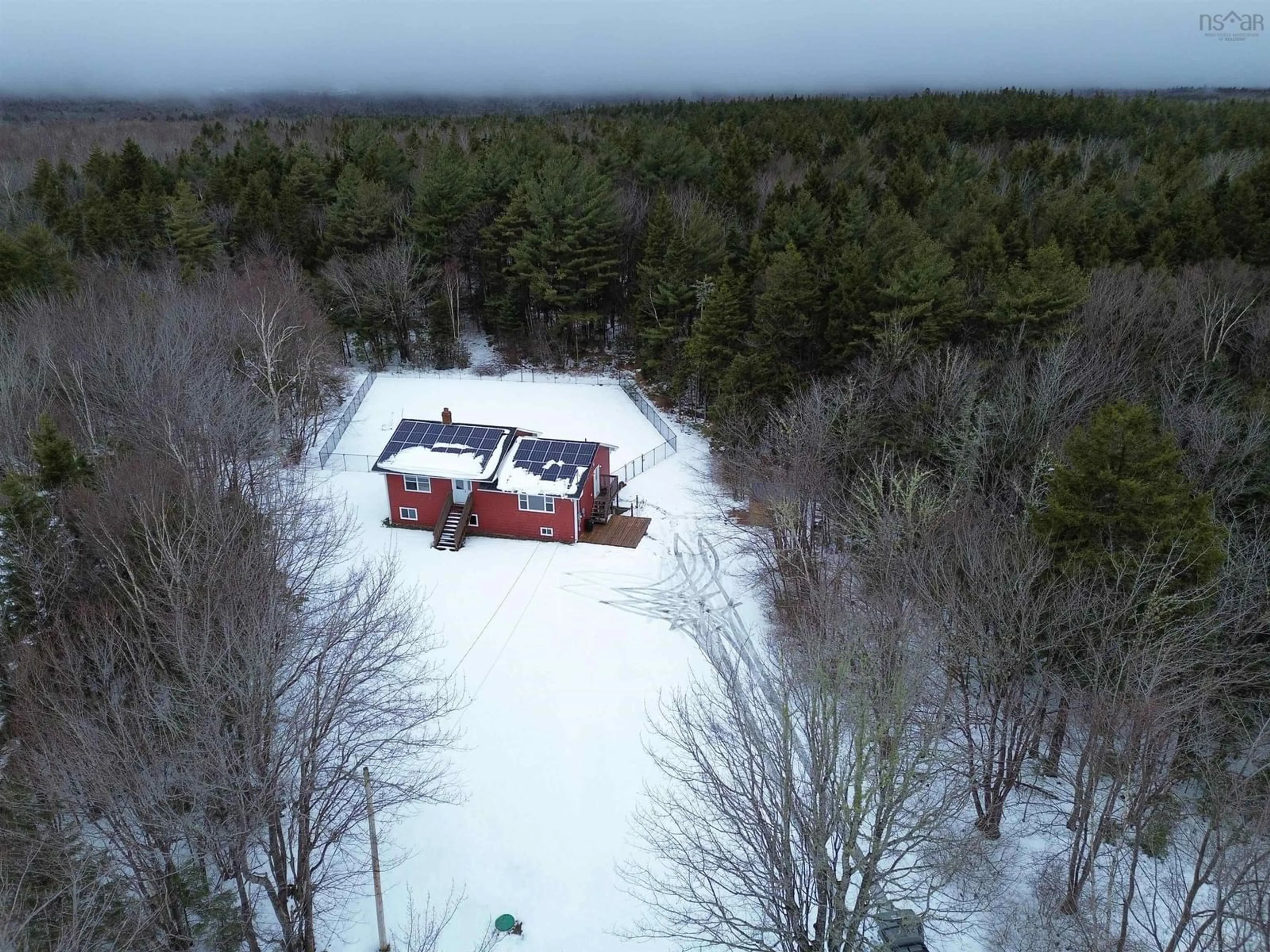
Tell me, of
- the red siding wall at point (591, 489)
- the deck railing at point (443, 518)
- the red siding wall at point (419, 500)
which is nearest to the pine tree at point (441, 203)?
the red siding wall at point (419, 500)

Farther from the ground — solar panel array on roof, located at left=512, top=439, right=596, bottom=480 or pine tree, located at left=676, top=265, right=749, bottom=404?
pine tree, located at left=676, top=265, right=749, bottom=404

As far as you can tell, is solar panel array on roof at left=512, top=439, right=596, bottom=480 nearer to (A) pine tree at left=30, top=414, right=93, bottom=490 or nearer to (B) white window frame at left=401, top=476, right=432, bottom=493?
(B) white window frame at left=401, top=476, right=432, bottom=493

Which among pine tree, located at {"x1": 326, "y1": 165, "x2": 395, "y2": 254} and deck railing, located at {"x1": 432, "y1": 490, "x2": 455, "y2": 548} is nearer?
deck railing, located at {"x1": 432, "y1": 490, "x2": 455, "y2": 548}

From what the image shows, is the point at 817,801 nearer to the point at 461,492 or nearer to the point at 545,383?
the point at 461,492

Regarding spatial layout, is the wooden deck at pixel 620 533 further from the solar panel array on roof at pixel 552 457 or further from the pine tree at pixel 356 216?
the pine tree at pixel 356 216

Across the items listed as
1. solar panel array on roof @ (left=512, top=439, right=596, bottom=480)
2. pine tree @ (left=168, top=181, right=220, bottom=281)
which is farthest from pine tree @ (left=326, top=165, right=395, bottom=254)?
solar panel array on roof @ (left=512, top=439, right=596, bottom=480)
